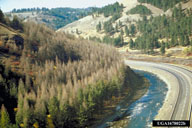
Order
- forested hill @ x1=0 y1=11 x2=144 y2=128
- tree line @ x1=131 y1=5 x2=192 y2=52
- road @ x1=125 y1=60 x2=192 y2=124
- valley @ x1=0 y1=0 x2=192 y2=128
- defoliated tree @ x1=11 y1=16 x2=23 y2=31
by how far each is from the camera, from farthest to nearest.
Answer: tree line @ x1=131 y1=5 x2=192 y2=52 → defoliated tree @ x1=11 y1=16 x2=23 y2=31 → road @ x1=125 y1=60 x2=192 y2=124 → valley @ x1=0 y1=0 x2=192 y2=128 → forested hill @ x1=0 y1=11 x2=144 y2=128

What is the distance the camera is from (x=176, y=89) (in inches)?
3521

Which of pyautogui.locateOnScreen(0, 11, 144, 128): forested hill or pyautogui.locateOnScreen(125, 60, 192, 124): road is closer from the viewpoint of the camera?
pyautogui.locateOnScreen(0, 11, 144, 128): forested hill

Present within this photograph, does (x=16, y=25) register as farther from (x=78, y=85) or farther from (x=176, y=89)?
(x=176, y=89)

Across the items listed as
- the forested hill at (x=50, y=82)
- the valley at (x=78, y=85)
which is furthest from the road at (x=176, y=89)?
the forested hill at (x=50, y=82)

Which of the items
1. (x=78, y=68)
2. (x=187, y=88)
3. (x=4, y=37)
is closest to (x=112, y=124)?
(x=78, y=68)

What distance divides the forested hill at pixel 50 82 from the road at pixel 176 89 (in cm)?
1941

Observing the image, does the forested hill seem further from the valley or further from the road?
the road

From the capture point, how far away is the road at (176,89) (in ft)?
213

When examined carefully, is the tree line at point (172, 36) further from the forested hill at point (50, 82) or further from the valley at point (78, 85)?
the forested hill at point (50, 82)

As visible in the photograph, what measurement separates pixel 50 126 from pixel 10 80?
2541 cm

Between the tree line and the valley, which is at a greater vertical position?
the tree line

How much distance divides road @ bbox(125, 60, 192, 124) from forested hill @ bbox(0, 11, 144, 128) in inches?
764

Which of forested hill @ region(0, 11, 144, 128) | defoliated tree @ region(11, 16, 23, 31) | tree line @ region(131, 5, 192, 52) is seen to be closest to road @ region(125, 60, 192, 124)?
forested hill @ region(0, 11, 144, 128)

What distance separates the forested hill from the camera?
189ft
